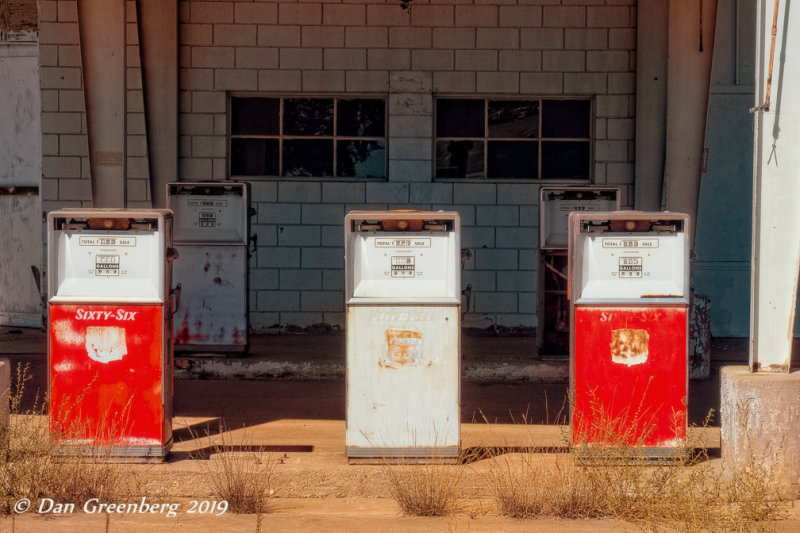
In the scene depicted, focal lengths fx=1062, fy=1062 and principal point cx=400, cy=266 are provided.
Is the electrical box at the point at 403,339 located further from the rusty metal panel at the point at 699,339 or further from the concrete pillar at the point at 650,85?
the concrete pillar at the point at 650,85

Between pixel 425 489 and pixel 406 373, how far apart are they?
86 cm

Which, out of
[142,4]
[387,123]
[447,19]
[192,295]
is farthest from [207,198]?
[447,19]

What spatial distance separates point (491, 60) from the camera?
12.8 m

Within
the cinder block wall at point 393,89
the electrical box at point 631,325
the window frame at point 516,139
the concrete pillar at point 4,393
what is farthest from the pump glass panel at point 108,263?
the window frame at point 516,139

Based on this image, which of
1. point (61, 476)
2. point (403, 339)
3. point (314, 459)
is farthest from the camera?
point (314, 459)

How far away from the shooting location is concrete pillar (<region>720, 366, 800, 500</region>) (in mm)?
6379

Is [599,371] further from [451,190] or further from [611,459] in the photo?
[451,190]

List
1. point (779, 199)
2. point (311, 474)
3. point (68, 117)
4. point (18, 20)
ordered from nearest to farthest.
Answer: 1. point (779, 199)
2. point (311, 474)
3. point (68, 117)
4. point (18, 20)

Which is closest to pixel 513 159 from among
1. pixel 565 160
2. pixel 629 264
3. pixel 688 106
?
pixel 565 160

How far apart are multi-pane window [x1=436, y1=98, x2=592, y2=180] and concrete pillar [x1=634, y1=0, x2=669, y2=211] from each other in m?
0.70

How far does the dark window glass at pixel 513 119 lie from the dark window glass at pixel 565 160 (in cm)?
27

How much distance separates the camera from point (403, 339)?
6.79m

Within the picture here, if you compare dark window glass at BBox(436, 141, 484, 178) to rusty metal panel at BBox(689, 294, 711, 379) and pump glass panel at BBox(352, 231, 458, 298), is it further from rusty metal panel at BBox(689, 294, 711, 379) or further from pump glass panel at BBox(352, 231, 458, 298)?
pump glass panel at BBox(352, 231, 458, 298)

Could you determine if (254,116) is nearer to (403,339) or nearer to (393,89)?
(393,89)
